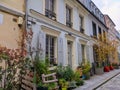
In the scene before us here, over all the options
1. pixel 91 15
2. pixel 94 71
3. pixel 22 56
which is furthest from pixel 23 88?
pixel 91 15

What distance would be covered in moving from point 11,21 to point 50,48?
3.83 m

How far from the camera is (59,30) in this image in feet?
40.9

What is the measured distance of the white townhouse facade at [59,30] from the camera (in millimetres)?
9891

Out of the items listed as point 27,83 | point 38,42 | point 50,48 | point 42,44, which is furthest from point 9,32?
point 50,48

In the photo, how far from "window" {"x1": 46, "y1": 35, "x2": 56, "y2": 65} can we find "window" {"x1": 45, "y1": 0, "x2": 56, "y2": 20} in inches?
52.7

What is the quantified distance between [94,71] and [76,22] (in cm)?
578

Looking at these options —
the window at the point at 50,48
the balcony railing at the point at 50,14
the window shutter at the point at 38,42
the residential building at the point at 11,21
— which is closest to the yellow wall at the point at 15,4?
the residential building at the point at 11,21

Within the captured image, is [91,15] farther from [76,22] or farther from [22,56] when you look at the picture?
[22,56]

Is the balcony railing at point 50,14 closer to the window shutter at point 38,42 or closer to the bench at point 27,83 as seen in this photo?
the window shutter at point 38,42

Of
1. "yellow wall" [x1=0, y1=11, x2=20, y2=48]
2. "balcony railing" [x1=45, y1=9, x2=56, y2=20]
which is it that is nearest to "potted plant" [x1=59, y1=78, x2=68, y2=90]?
"yellow wall" [x1=0, y1=11, x2=20, y2=48]

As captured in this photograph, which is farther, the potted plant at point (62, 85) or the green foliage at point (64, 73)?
the green foliage at point (64, 73)

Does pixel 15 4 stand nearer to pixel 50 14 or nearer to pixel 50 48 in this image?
pixel 50 14

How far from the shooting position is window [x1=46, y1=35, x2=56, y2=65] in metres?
11.3

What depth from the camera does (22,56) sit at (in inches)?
283
